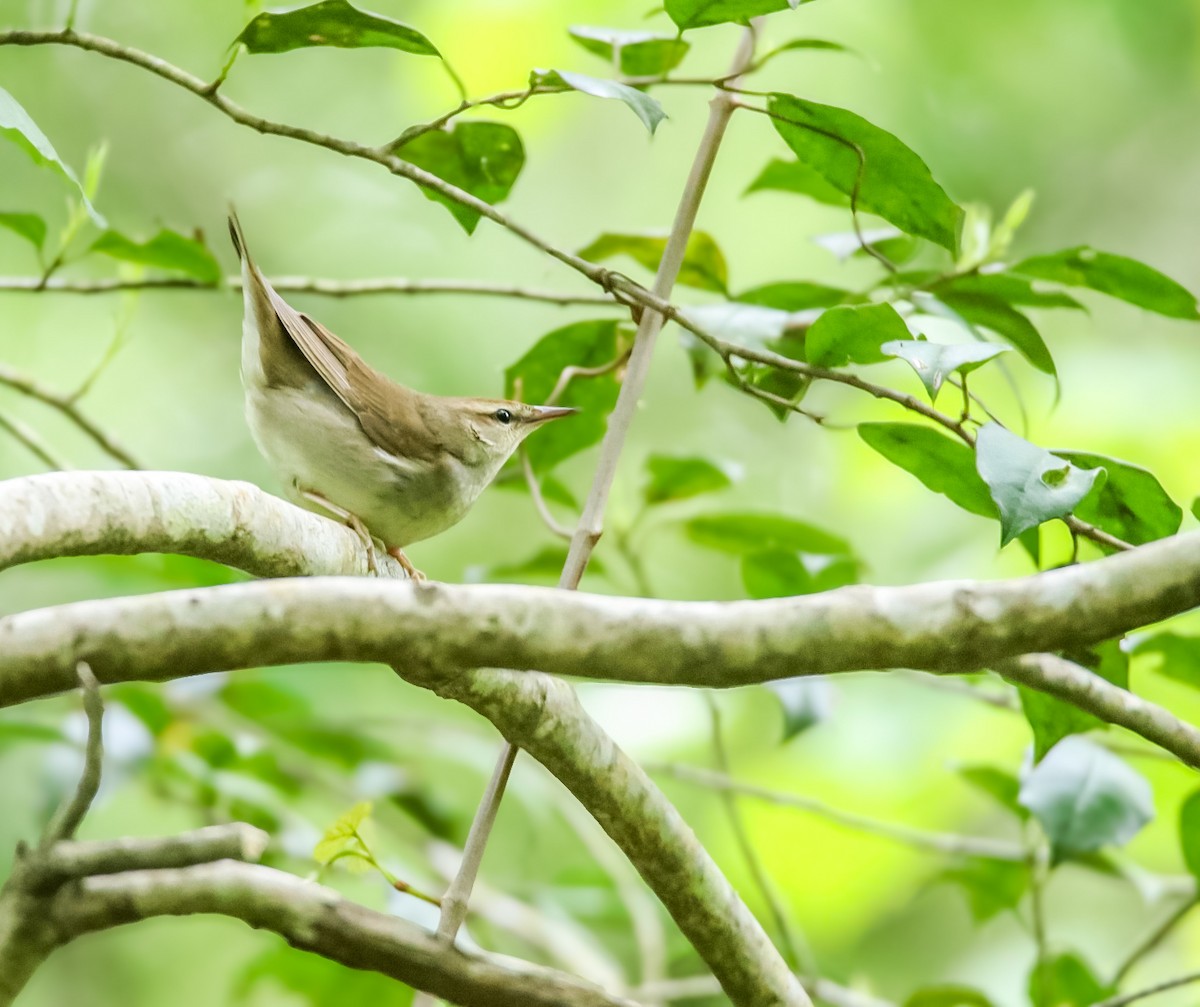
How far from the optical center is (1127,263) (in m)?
2.35

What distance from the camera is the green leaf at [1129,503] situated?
2.05 m

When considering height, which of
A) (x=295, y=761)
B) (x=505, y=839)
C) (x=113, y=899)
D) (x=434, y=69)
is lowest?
(x=113, y=899)

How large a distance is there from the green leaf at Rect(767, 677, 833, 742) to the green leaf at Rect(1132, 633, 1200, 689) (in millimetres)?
686

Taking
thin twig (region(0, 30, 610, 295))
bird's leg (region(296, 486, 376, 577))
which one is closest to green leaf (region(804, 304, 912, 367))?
thin twig (region(0, 30, 610, 295))

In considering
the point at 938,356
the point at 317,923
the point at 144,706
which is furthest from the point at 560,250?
the point at 144,706

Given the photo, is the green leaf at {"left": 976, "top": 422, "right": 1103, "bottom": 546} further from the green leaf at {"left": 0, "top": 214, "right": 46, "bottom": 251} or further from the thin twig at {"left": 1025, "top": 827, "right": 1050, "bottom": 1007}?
the green leaf at {"left": 0, "top": 214, "right": 46, "bottom": 251}

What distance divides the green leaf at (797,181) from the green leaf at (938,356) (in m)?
0.85

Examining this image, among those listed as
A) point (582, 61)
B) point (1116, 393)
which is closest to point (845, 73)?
point (582, 61)

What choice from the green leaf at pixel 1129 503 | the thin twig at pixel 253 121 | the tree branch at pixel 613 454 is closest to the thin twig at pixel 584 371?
the tree branch at pixel 613 454

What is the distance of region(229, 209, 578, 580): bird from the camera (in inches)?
125

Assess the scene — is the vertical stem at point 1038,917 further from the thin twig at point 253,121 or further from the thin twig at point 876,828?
the thin twig at point 253,121

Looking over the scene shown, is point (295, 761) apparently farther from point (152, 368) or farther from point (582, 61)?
point (582, 61)

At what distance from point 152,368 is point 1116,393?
478cm

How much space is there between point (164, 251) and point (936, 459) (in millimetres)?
1668
